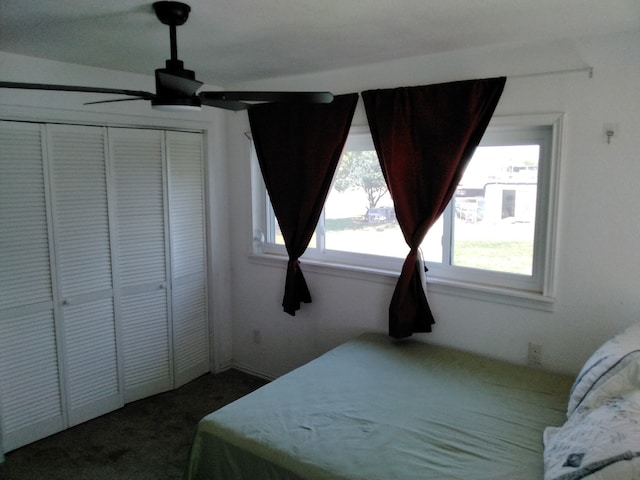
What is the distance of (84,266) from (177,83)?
183 centimetres

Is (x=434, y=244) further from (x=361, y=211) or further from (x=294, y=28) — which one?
(x=294, y=28)

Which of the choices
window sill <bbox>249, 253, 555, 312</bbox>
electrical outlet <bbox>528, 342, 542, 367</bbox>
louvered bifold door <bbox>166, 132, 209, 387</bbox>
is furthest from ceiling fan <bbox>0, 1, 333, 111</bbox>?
electrical outlet <bbox>528, 342, 542, 367</bbox>

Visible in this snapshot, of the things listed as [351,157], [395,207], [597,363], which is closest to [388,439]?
[597,363]

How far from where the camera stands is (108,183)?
317 cm

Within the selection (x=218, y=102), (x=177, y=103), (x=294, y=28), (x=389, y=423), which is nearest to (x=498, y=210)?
(x=389, y=423)

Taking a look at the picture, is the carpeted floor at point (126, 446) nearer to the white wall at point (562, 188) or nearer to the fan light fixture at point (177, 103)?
the white wall at point (562, 188)

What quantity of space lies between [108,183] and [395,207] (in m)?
1.90

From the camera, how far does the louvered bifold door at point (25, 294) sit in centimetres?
275

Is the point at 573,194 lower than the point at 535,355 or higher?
higher

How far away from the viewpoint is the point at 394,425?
2.06 metres

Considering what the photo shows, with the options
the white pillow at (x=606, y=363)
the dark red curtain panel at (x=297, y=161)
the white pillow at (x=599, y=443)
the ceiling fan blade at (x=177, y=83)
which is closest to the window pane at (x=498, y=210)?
the white pillow at (x=606, y=363)

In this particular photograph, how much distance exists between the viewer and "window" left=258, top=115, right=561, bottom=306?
257cm

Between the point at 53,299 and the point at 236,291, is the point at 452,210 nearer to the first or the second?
the point at 236,291

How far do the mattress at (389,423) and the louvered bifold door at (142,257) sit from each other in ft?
4.77
